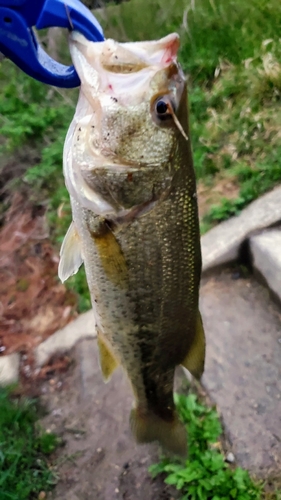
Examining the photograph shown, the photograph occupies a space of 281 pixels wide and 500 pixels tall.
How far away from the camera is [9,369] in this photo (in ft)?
11.3

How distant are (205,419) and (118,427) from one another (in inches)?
25.1

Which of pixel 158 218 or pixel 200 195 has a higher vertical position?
pixel 158 218

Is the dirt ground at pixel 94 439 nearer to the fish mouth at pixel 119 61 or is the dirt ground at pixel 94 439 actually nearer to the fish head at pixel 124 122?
the fish head at pixel 124 122

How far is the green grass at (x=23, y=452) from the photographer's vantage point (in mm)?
2623

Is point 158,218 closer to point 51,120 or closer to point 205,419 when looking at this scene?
point 205,419

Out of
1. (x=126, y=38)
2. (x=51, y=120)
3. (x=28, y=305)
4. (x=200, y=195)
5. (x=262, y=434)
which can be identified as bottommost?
(x=262, y=434)

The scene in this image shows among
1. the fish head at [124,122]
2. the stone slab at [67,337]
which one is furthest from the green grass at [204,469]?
the fish head at [124,122]

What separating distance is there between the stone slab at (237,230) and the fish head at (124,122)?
208cm

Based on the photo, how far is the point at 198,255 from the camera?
58.6 inches

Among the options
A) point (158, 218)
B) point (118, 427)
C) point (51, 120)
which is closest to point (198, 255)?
point (158, 218)

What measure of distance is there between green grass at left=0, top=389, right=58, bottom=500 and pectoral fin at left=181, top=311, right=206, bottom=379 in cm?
150

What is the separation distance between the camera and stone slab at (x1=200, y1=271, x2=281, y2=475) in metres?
2.47

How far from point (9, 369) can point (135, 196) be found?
261 centimetres

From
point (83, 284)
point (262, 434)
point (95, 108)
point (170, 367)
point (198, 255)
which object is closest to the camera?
point (95, 108)
